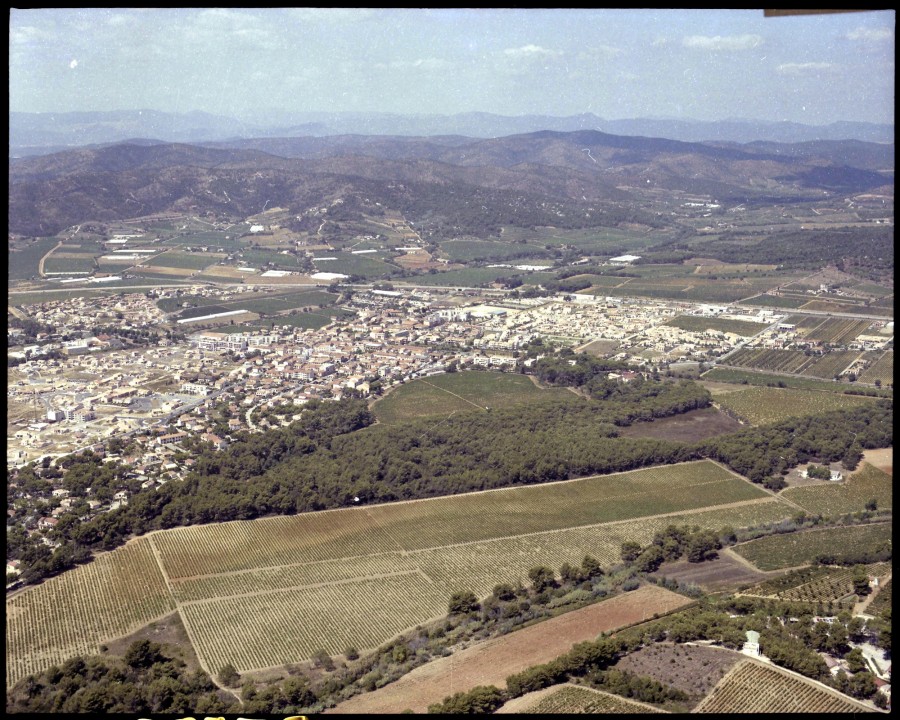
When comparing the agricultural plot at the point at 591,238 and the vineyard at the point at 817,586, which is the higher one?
the agricultural plot at the point at 591,238

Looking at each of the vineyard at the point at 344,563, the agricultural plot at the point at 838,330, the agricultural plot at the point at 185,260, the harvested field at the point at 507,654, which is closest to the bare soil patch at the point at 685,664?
the harvested field at the point at 507,654

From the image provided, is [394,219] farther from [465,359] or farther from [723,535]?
[723,535]

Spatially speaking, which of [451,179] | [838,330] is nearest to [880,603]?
[838,330]

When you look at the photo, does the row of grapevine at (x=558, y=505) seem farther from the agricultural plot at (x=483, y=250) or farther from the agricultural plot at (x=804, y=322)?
the agricultural plot at (x=483, y=250)

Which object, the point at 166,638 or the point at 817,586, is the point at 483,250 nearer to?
the point at 817,586

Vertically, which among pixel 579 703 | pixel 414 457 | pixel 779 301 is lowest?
pixel 414 457

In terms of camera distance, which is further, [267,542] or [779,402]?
[779,402]

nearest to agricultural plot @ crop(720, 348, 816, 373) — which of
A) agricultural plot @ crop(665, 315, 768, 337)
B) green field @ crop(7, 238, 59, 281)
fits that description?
agricultural plot @ crop(665, 315, 768, 337)
